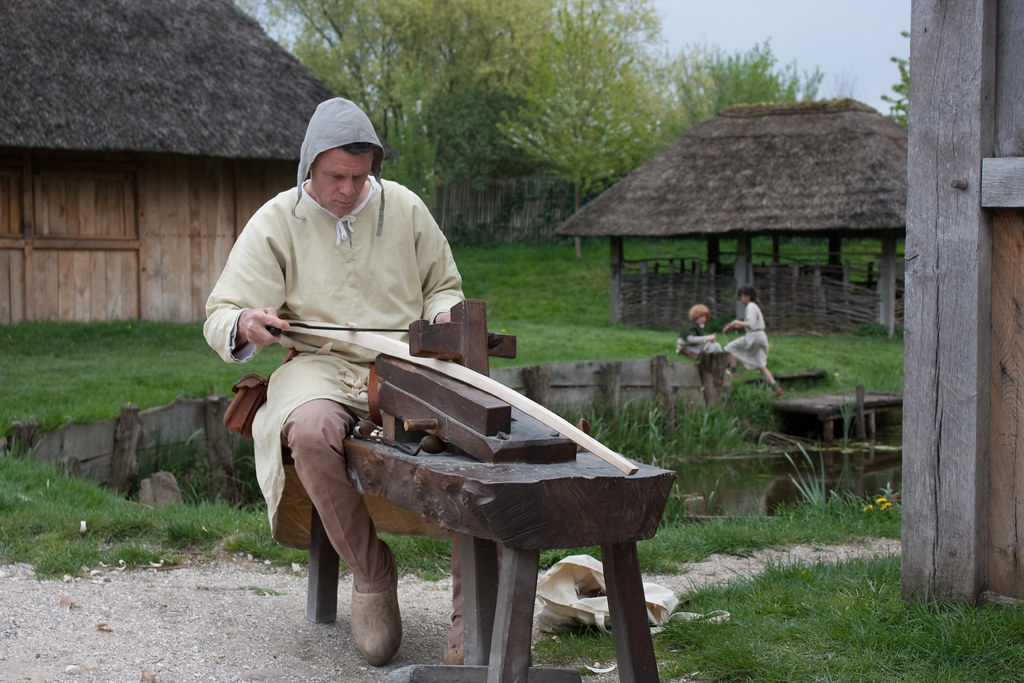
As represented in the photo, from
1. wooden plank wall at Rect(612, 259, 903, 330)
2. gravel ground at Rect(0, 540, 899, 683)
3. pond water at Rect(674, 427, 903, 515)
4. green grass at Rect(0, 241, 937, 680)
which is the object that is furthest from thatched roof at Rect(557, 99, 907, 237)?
gravel ground at Rect(0, 540, 899, 683)

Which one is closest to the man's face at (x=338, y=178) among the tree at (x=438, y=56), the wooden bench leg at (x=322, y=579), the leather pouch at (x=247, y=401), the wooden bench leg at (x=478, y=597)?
the leather pouch at (x=247, y=401)

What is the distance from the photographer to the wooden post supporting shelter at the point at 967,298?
315 cm

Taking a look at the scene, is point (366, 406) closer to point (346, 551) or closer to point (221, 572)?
point (346, 551)

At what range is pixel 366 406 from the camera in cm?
326

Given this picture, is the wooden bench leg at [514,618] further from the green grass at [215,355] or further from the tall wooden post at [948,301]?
the green grass at [215,355]

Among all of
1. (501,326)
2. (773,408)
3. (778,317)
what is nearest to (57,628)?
(773,408)

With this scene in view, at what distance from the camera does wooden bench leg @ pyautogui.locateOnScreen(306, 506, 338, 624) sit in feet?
11.7

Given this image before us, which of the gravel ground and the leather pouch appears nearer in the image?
the gravel ground

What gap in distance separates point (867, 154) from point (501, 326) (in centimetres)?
666

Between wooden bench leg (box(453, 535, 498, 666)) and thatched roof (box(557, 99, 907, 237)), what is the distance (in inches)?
557

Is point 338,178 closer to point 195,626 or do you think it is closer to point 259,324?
point 259,324

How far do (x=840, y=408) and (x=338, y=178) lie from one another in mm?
8652

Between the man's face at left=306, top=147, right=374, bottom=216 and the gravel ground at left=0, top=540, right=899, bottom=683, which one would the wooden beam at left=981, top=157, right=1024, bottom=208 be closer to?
the gravel ground at left=0, top=540, right=899, bottom=683

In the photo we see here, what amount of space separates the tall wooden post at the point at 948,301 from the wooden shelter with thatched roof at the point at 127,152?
31.5 feet
